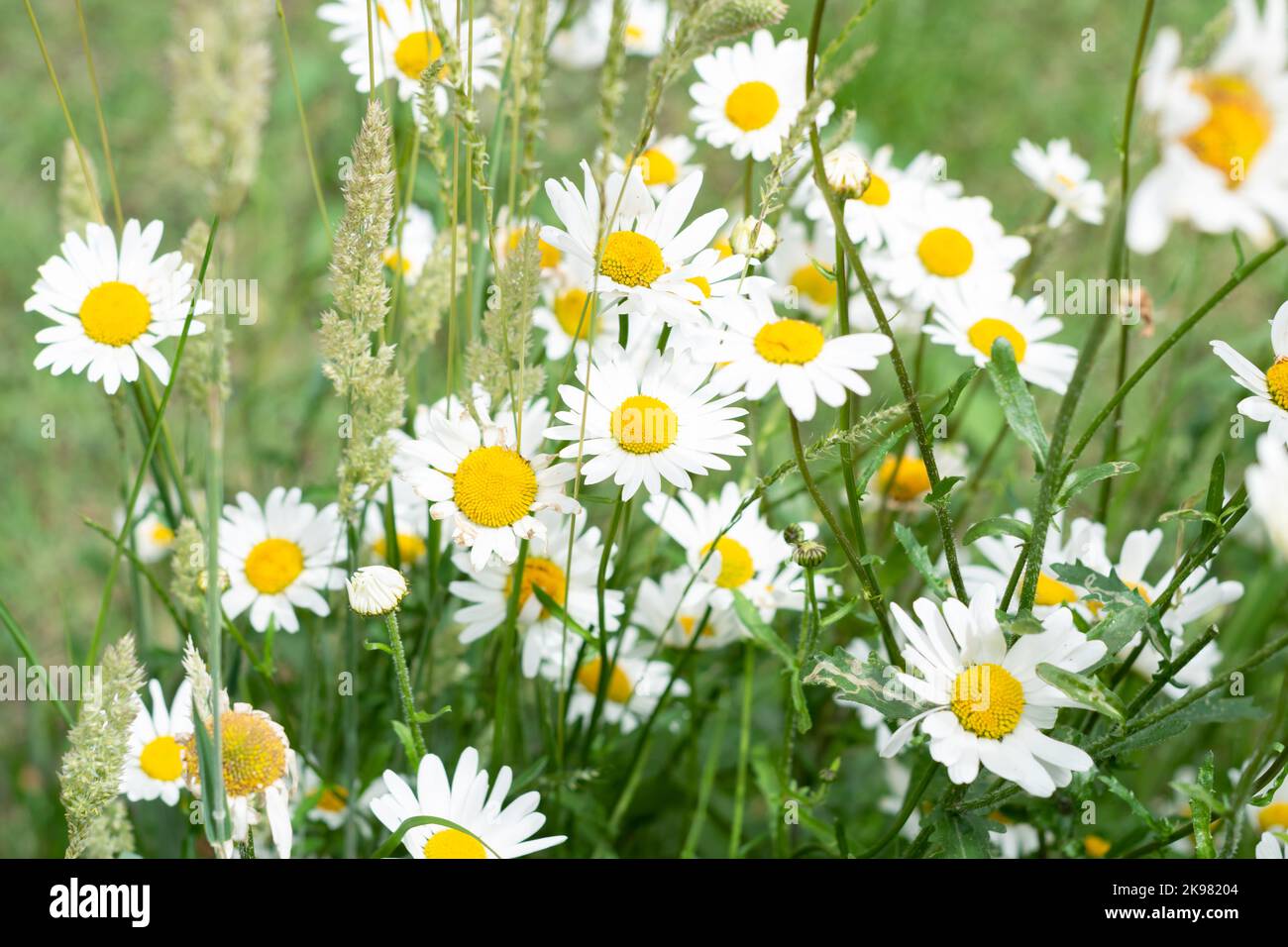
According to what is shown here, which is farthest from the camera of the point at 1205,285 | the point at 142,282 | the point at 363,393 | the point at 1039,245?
the point at 1205,285

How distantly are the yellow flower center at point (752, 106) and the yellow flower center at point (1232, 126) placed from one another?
22.5 inches

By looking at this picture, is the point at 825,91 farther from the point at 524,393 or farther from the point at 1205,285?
the point at 1205,285

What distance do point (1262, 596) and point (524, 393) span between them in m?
0.85

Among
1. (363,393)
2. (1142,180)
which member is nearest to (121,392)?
(363,393)

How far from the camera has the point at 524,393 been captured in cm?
74

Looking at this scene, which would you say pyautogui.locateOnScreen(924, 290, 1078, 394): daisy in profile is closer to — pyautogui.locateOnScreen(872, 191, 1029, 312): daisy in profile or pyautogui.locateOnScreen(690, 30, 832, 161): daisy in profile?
pyautogui.locateOnScreen(872, 191, 1029, 312): daisy in profile

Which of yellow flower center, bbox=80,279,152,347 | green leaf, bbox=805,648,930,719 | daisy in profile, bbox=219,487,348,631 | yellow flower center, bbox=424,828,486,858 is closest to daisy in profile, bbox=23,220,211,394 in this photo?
yellow flower center, bbox=80,279,152,347

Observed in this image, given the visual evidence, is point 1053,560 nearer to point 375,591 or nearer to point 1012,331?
point 1012,331

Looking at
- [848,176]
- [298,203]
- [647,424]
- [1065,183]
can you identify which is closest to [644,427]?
[647,424]

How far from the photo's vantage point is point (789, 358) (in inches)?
29.3

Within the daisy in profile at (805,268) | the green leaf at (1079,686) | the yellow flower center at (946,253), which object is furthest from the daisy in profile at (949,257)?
the green leaf at (1079,686)

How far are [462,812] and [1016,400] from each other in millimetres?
439

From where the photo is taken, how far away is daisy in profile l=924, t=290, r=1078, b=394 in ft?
3.22

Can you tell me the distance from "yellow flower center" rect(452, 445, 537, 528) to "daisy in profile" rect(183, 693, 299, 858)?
0.18 metres
